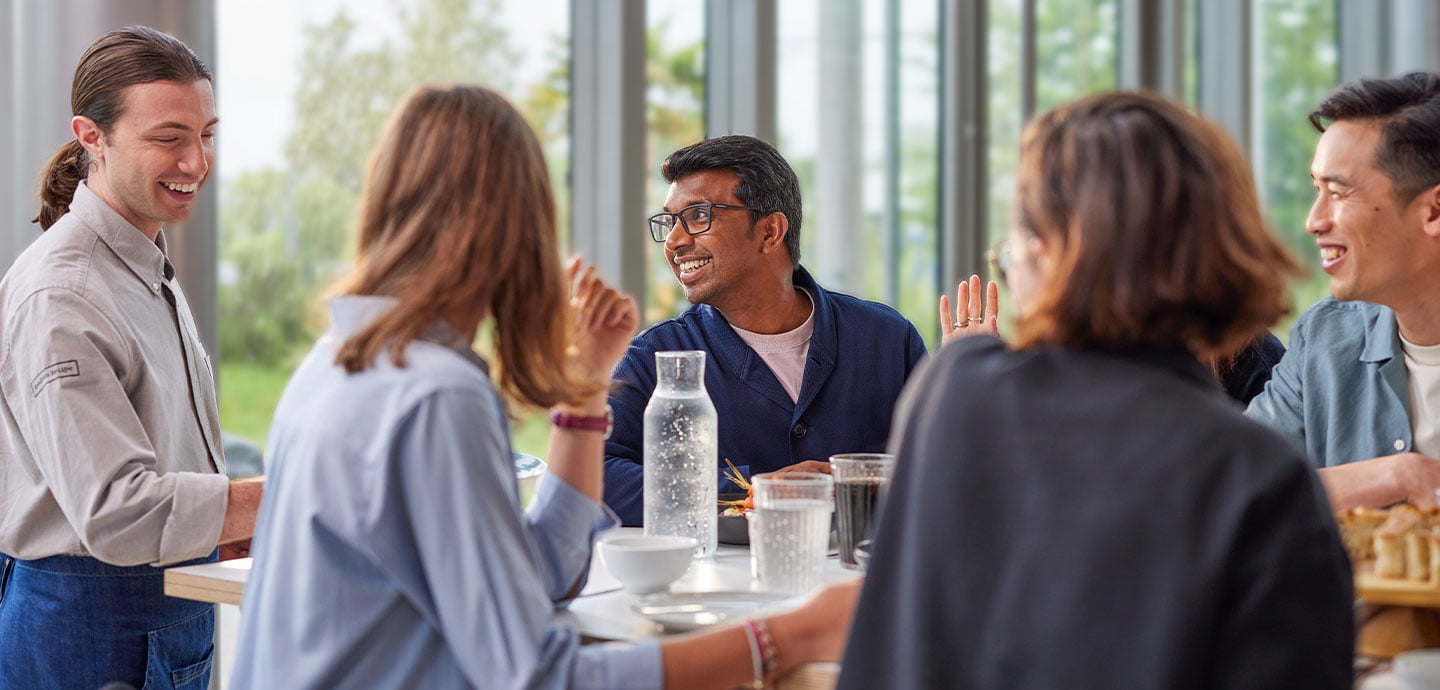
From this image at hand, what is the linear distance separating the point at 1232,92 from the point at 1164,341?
6.09 metres

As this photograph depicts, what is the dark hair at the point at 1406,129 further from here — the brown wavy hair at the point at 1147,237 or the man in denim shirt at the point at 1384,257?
the brown wavy hair at the point at 1147,237

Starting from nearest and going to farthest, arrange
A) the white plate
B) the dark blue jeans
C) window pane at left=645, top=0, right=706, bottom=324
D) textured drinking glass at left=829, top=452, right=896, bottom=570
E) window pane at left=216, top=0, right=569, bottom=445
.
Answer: the white plate
textured drinking glass at left=829, top=452, right=896, bottom=570
the dark blue jeans
window pane at left=216, top=0, right=569, bottom=445
window pane at left=645, top=0, right=706, bottom=324

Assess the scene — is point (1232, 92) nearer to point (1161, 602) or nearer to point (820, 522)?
point (820, 522)

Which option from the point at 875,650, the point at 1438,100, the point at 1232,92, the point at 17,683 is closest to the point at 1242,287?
the point at 875,650

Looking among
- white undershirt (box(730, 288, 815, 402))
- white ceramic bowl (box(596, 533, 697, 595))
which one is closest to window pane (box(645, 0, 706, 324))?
white undershirt (box(730, 288, 815, 402))

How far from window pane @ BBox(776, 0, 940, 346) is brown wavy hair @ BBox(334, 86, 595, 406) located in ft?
10.4

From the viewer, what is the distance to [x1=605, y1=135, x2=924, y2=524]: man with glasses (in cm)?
258

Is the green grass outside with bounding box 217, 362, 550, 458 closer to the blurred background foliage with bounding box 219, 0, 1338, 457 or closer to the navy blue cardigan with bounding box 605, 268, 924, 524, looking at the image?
the blurred background foliage with bounding box 219, 0, 1338, 457

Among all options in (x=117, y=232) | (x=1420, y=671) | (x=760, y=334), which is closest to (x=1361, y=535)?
(x=1420, y=671)

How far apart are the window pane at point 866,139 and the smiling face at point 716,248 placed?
5.93ft

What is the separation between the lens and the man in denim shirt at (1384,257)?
2.28 m

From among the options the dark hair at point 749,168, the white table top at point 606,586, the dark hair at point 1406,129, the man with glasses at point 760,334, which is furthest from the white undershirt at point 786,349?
the dark hair at point 1406,129

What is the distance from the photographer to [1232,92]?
6797 mm

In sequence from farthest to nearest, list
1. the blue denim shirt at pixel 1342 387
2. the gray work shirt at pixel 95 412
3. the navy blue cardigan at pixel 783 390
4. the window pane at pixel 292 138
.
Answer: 1. the window pane at pixel 292 138
2. the navy blue cardigan at pixel 783 390
3. the blue denim shirt at pixel 1342 387
4. the gray work shirt at pixel 95 412
